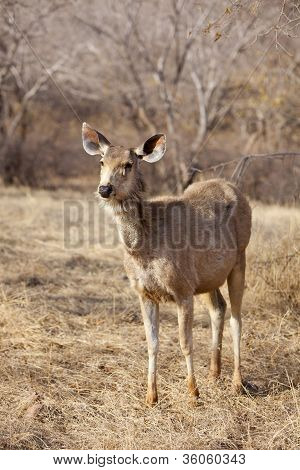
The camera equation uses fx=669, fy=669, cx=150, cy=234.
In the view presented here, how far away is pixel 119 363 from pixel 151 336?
0.83 meters

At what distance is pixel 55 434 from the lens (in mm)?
5668

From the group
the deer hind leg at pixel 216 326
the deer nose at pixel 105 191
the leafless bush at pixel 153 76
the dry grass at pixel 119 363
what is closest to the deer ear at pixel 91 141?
the deer nose at pixel 105 191

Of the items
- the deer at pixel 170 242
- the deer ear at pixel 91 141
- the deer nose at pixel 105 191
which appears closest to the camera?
the deer nose at pixel 105 191

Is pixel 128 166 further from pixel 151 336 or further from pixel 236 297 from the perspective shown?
pixel 236 297

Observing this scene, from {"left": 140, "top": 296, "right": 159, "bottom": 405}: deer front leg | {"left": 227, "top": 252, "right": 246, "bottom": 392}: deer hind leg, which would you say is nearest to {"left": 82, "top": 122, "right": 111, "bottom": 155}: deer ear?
{"left": 140, "top": 296, "right": 159, "bottom": 405}: deer front leg

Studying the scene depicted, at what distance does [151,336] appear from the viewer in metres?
6.46

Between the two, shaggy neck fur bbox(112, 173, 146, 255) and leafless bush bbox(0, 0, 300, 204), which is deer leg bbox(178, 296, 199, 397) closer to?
A: shaggy neck fur bbox(112, 173, 146, 255)

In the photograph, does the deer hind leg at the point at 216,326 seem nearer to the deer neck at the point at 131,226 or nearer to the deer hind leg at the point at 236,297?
the deer hind leg at the point at 236,297

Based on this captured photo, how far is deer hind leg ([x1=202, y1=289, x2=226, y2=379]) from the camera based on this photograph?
22.7 ft

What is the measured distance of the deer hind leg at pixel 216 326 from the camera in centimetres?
691

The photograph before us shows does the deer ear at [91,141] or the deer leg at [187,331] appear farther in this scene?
the deer ear at [91,141]

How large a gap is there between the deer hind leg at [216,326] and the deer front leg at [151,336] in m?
0.79

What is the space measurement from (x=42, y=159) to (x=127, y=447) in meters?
17.8

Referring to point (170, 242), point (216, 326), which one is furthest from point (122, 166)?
point (216, 326)
